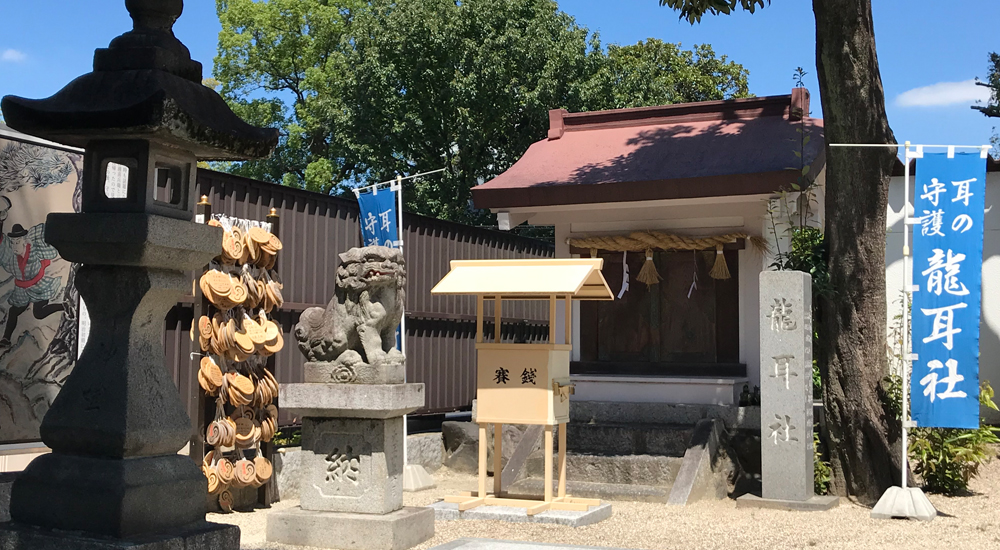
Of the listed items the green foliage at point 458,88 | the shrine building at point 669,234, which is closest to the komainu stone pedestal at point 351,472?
the shrine building at point 669,234

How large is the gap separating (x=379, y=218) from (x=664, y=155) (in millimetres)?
3736

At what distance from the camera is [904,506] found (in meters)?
8.51

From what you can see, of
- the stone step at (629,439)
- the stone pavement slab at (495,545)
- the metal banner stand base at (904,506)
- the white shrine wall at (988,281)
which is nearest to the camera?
the stone pavement slab at (495,545)

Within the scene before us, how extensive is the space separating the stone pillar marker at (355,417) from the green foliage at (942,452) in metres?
5.14

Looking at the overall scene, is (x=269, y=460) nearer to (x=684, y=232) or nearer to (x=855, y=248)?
(x=684, y=232)

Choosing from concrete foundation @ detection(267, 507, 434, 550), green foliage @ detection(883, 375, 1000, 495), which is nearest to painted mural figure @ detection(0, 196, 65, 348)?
concrete foundation @ detection(267, 507, 434, 550)

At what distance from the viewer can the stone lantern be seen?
4.46m

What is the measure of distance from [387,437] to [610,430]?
4139mm

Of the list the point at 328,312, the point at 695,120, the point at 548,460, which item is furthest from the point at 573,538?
the point at 695,120

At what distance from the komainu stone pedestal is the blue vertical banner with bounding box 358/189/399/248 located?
118 inches

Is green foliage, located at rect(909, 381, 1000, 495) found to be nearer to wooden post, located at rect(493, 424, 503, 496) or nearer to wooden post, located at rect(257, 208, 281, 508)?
wooden post, located at rect(493, 424, 503, 496)

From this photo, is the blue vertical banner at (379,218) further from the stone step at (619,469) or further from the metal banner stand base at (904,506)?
the metal banner stand base at (904,506)

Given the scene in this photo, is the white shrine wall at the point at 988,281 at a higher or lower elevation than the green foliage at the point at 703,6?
lower

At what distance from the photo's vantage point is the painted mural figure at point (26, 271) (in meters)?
7.27
